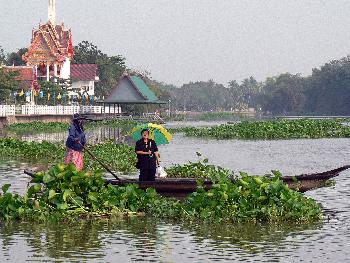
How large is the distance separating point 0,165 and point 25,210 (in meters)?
14.2

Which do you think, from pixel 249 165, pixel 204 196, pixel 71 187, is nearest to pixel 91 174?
pixel 71 187

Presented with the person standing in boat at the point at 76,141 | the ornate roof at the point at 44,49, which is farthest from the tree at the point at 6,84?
the person standing in boat at the point at 76,141

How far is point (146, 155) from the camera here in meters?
16.5

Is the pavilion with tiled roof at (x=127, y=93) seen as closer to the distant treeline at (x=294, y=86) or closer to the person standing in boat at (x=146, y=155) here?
the distant treeline at (x=294, y=86)

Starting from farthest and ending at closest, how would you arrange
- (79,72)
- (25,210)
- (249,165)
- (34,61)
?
(79,72)
(34,61)
(249,165)
(25,210)

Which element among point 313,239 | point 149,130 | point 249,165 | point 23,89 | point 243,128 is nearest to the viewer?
point 313,239

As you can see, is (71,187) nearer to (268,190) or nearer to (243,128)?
(268,190)

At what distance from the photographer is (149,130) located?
1817 centimetres

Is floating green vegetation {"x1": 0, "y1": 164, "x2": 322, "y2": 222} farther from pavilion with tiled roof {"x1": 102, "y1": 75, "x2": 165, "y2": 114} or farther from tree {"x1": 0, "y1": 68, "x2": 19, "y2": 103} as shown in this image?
pavilion with tiled roof {"x1": 102, "y1": 75, "x2": 165, "y2": 114}

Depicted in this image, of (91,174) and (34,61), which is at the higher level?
(34,61)

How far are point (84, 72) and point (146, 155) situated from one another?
287ft

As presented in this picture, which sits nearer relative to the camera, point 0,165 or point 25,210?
point 25,210

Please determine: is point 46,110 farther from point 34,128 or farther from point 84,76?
point 84,76

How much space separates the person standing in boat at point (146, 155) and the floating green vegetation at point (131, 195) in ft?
3.93
